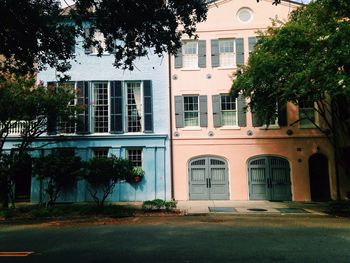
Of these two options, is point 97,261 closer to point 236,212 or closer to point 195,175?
point 236,212

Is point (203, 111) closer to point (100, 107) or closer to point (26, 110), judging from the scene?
point (100, 107)

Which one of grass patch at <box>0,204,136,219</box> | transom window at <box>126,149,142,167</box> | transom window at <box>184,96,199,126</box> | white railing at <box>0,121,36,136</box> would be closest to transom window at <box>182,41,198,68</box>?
transom window at <box>184,96,199,126</box>

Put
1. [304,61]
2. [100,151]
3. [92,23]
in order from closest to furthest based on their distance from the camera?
[92,23]
[304,61]
[100,151]

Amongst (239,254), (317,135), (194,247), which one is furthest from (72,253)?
(317,135)

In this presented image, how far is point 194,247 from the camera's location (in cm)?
802

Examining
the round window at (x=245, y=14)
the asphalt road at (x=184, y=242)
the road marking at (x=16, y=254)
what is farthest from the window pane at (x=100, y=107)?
the road marking at (x=16, y=254)

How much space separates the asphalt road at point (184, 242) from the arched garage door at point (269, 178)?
25.6 feet

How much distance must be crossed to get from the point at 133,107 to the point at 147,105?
3.01 feet

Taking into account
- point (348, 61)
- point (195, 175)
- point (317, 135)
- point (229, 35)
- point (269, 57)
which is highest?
point (229, 35)

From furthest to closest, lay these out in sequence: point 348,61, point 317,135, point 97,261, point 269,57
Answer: point 317,135, point 269,57, point 348,61, point 97,261

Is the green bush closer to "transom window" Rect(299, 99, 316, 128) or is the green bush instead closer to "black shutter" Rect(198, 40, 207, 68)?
"black shutter" Rect(198, 40, 207, 68)

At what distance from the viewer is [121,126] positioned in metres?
20.6

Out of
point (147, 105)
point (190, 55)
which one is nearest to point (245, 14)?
point (190, 55)

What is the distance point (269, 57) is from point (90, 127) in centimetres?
1116
